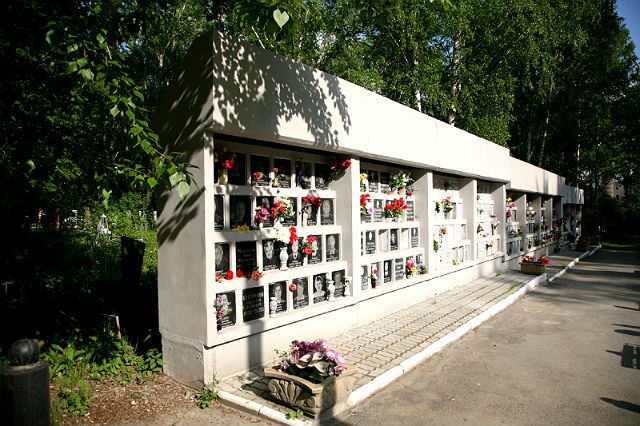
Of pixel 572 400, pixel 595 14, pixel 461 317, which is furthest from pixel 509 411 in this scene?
pixel 595 14

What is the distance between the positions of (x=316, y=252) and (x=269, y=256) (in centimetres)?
93

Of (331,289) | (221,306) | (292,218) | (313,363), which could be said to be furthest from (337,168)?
(313,363)

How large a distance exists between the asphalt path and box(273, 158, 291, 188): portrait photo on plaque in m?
2.83

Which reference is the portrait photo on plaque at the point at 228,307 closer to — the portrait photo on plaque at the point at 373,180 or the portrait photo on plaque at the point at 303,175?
the portrait photo on plaque at the point at 303,175

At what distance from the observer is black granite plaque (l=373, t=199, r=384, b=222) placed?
751cm

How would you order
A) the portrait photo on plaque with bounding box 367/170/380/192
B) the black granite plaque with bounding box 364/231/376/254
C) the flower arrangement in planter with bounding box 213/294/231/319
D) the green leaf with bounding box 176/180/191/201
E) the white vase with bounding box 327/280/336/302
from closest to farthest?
the green leaf with bounding box 176/180/191/201
the flower arrangement in planter with bounding box 213/294/231/319
the white vase with bounding box 327/280/336/302
the black granite plaque with bounding box 364/231/376/254
the portrait photo on plaque with bounding box 367/170/380/192

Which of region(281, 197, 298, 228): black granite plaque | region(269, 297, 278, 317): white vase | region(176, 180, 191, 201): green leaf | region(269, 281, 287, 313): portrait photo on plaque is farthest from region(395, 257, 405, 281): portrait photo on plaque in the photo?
region(176, 180, 191, 201): green leaf

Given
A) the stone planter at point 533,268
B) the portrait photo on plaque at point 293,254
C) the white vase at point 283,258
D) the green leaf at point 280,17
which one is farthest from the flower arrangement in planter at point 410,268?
the green leaf at point 280,17

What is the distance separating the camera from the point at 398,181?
8.06 m

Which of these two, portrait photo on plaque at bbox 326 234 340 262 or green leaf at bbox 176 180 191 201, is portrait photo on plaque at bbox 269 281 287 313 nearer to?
portrait photo on plaque at bbox 326 234 340 262

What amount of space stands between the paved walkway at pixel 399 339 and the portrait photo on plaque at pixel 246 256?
117 cm

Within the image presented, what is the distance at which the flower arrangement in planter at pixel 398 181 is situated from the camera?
26.4ft

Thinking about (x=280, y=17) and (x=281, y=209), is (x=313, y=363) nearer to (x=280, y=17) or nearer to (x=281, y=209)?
(x=281, y=209)

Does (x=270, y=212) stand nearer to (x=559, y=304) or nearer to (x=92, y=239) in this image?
(x=559, y=304)
